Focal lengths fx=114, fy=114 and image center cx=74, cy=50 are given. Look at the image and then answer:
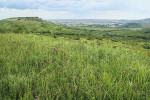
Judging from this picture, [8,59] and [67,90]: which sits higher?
[8,59]

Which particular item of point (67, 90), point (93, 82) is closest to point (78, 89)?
point (67, 90)

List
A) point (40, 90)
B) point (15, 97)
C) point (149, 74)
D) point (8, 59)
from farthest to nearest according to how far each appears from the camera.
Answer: point (8, 59) < point (149, 74) < point (40, 90) < point (15, 97)

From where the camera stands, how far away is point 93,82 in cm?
312

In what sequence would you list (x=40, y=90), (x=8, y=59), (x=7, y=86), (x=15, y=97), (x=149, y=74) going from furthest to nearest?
1. (x=8, y=59)
2. (x=149, y=74)
3. (x=7, y=86)
4. (x=40, y=90)
5. (x=15, y=97)

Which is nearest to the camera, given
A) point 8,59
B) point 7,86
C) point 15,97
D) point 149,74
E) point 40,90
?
point 15,97

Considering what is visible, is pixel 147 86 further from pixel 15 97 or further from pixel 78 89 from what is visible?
pixel 15 97

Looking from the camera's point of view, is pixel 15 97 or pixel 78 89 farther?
pixel 78 89

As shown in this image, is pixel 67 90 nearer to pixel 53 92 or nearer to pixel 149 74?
pixel 53 92

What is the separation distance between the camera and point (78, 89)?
282 centimetres

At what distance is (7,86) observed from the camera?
9.70ft

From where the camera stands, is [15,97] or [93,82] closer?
[15,97]

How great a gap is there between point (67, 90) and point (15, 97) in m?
1.19

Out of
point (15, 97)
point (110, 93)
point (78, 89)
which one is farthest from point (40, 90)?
point (110, 93)

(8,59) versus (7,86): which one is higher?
(8,59)
